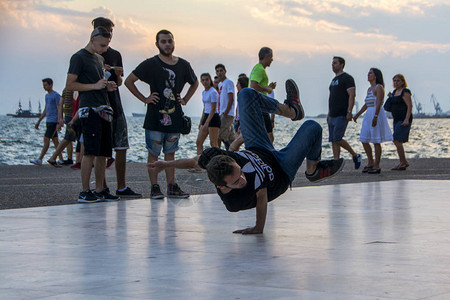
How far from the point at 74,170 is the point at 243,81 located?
438 cm

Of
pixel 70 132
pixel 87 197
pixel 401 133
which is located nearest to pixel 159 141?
pixel 87 197

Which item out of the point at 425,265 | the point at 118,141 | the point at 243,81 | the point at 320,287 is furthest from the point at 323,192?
the point at 320,287

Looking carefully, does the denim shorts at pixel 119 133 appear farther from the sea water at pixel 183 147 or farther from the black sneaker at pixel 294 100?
the sea water at pixel 183 147

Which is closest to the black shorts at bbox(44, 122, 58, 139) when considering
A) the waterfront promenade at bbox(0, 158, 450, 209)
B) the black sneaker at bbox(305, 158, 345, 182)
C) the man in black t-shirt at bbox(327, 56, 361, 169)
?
the waterfront promenade at bbox(0, 158, 450, 209)

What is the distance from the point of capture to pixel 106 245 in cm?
532

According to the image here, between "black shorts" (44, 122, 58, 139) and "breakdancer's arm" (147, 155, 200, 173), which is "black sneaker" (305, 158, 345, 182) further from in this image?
"black shorts" (44, 122, 58, 139)

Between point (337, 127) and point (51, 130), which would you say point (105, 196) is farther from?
point (51, 130)

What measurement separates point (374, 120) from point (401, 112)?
4.22ft

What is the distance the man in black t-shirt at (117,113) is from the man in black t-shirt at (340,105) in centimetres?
572

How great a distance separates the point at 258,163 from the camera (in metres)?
5.76

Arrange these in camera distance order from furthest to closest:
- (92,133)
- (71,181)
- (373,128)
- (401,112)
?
(401,112), (373,128), (71,181), (92,133)

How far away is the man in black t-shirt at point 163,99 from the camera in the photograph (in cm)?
893

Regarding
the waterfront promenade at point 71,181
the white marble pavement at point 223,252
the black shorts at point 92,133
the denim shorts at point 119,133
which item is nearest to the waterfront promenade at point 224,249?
the white marble pavement at point 223,252

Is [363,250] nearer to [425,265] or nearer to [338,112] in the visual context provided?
[425,265]
